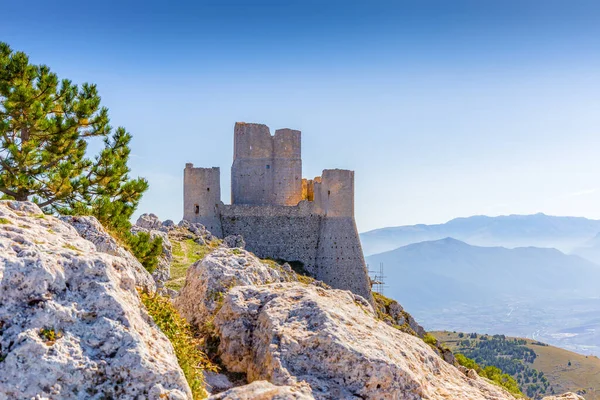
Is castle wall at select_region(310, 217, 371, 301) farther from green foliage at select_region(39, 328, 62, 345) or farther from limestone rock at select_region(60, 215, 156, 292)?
green foliage at select_region(39, 328, 62, 345)

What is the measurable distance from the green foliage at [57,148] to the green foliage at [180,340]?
9774 millimetres

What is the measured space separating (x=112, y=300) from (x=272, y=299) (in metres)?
2.39

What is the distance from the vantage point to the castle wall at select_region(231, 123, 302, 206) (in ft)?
166

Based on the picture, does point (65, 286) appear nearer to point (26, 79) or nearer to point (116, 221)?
point (116, 221)

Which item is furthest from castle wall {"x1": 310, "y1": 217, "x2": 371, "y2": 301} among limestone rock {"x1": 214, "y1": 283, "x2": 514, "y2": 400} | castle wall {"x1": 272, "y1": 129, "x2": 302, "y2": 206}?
limestone rock {"x1": 214, "y1": 283, "x2": 514, "y2": 400}

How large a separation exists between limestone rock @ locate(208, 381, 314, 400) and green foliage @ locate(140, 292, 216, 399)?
109 centimetres

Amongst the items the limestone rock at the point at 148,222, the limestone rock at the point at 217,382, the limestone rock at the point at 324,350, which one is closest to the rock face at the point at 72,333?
the limestone rock at the point at 324,350

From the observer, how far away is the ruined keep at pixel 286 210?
49.1 meters

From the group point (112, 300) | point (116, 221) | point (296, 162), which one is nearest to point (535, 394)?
point (296, 162)

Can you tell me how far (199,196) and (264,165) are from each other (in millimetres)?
6171

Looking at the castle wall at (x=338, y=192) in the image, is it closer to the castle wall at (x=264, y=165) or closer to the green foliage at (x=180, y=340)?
the castle wall at (x=264, y=165)

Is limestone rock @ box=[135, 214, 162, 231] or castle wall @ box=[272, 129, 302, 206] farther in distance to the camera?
castle wall @ box=[272, 129, 302, 206]

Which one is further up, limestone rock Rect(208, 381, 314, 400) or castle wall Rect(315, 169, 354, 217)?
castle wall Rect(315, 169, 354, 217)

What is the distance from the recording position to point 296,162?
51.2 m
